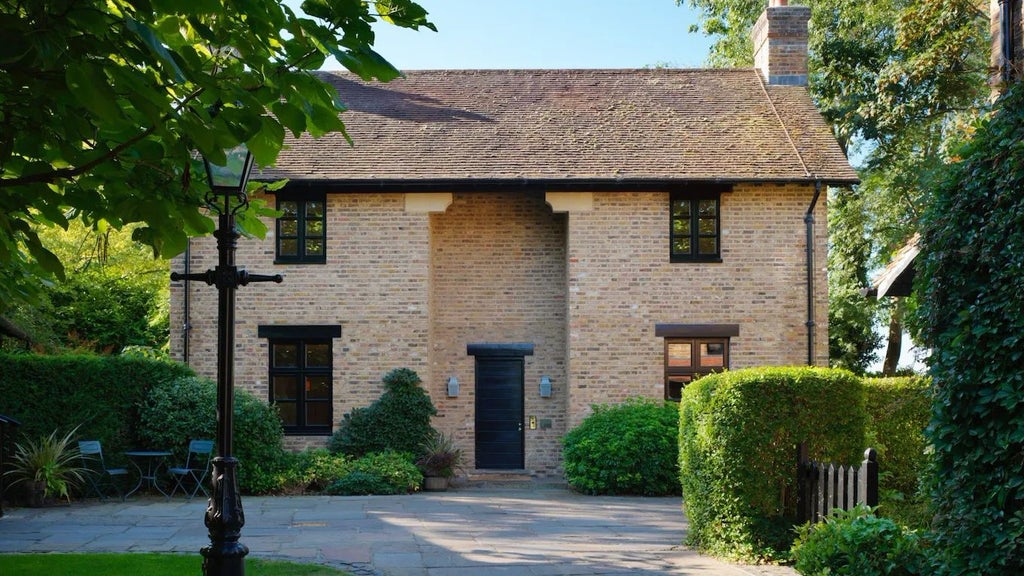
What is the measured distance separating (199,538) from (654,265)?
1072cm

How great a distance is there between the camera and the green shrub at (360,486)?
17266 millimetres

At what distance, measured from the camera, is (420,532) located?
41.5 feet

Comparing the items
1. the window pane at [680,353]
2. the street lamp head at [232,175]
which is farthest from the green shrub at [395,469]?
the street lamp head at [232,175]

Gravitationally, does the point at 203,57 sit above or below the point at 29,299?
above

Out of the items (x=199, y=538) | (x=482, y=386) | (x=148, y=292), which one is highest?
(x=148, y=292)

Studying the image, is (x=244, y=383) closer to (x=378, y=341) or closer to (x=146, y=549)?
(x=378, y=341)

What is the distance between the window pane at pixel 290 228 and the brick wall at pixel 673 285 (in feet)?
17.8

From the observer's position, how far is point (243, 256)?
19812 millimetres

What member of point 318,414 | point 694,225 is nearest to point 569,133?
point 694,225

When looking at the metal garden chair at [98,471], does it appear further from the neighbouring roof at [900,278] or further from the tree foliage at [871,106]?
the tree foliage at [871,106]

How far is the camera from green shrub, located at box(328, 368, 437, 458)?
1889cm

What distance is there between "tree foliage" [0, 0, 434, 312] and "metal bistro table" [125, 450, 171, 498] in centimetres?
1226

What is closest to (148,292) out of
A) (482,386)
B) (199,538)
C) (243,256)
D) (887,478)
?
(243,256)

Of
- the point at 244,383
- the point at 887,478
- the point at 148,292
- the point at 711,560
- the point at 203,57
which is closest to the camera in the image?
the point at 203,57
